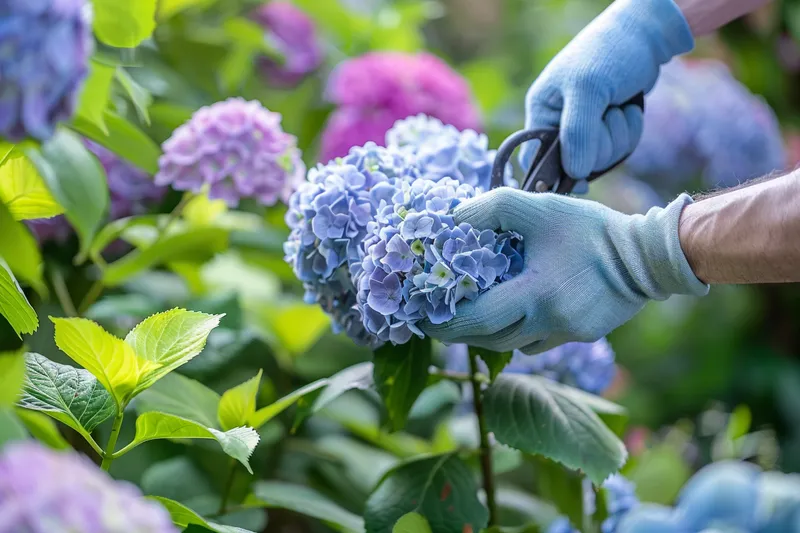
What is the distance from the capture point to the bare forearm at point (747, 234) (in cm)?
57

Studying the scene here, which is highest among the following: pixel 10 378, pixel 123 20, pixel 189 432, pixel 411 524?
pixel 123 20

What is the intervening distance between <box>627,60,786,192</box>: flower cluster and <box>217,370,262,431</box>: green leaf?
1.12m

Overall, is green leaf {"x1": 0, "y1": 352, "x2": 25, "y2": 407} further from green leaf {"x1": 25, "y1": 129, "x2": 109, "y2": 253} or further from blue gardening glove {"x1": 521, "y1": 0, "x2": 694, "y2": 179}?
blue gardening glove {"x1": 521, "y1": 0, "x2": 694, "y2": 179}

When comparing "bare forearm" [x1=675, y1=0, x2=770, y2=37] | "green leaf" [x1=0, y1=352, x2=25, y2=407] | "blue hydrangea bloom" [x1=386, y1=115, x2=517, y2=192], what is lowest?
"blue hydrangea bloom" [x1=386, y1=115, x2=517, y2=192]

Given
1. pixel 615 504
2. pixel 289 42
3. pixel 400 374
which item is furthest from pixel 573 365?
pixel 289 42

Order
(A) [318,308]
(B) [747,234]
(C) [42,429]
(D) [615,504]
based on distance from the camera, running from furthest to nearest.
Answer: (A) [318,308]
(D) [615,504]
(B) [747,234]
(C) [42,429]

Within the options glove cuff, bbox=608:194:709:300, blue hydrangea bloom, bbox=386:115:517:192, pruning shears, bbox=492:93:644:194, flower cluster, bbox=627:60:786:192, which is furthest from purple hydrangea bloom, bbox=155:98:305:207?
flower cluster, bbox=627:60:786:192

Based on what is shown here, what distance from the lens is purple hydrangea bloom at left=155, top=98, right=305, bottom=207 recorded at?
784mm

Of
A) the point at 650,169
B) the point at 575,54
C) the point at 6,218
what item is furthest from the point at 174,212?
the point at 650,169

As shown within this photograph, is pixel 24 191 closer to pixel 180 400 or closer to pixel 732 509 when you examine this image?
pixel 180 400

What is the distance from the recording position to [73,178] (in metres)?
0.66

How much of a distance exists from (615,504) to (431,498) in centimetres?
20

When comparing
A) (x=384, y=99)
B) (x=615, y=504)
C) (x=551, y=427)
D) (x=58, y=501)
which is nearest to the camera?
(x=58, y=501)

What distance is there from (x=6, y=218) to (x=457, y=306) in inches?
12.3
